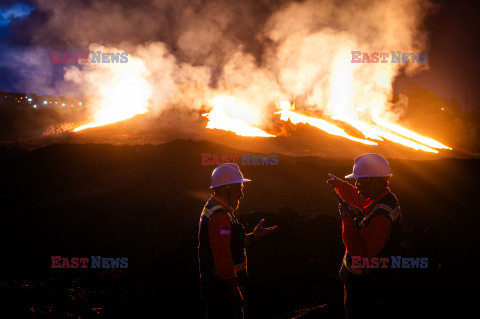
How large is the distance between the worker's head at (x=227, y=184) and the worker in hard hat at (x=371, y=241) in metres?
1.09

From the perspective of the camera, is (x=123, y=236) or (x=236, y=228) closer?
(x=236, y=228)

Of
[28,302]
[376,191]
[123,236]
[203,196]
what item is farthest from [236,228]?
[203,196]

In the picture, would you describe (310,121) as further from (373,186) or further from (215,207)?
(215,207)

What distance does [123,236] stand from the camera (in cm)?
985

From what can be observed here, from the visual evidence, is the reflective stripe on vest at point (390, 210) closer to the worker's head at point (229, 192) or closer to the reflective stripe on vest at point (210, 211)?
Answer: the worker's head at point (229, 192)

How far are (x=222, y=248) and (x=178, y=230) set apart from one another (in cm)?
796

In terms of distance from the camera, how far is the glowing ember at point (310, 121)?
2404 cm

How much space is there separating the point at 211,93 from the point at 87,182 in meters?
15.7

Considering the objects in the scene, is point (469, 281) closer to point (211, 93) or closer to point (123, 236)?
point (123, 236)

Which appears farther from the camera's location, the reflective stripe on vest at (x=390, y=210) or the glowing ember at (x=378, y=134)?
the glowing ember at (x=378, y=134)

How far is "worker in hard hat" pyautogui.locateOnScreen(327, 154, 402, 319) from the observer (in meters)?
2.75

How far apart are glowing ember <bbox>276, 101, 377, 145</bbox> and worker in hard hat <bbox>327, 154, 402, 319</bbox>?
68.7 feet

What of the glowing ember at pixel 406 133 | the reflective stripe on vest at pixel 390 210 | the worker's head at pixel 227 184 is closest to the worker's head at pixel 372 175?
the reflective stripe on vest at pixel 390 210

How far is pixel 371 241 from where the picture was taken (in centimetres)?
273
